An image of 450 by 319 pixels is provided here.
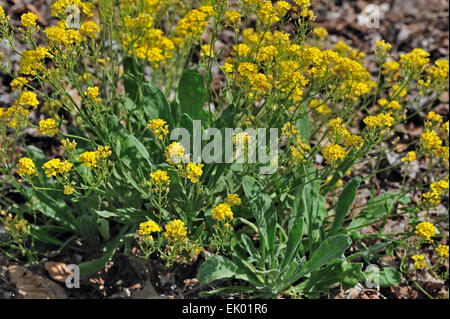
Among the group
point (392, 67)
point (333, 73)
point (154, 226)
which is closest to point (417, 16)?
point (392, 67)

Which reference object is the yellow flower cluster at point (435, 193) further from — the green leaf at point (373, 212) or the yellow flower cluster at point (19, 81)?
the yellow flower cluster at point (19, 81)

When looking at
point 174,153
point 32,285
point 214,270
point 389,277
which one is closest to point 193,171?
point 174,153

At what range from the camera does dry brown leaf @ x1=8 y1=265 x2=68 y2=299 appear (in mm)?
3249

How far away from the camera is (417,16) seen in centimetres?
593

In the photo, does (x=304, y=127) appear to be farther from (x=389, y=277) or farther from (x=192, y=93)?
(x=389, y=277)

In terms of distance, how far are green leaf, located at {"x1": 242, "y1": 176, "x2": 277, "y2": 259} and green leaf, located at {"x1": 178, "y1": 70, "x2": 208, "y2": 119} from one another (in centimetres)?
69

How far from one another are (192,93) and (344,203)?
135 cm

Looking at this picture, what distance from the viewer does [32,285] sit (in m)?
3.29

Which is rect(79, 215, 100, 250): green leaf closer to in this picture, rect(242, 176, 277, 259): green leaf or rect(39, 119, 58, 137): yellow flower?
rect(39, 119, 58, 137): yellow flower

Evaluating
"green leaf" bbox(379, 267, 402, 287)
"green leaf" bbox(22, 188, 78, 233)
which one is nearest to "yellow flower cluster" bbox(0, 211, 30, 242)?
"green leaf" bbox(22, 188, 78, 233)
